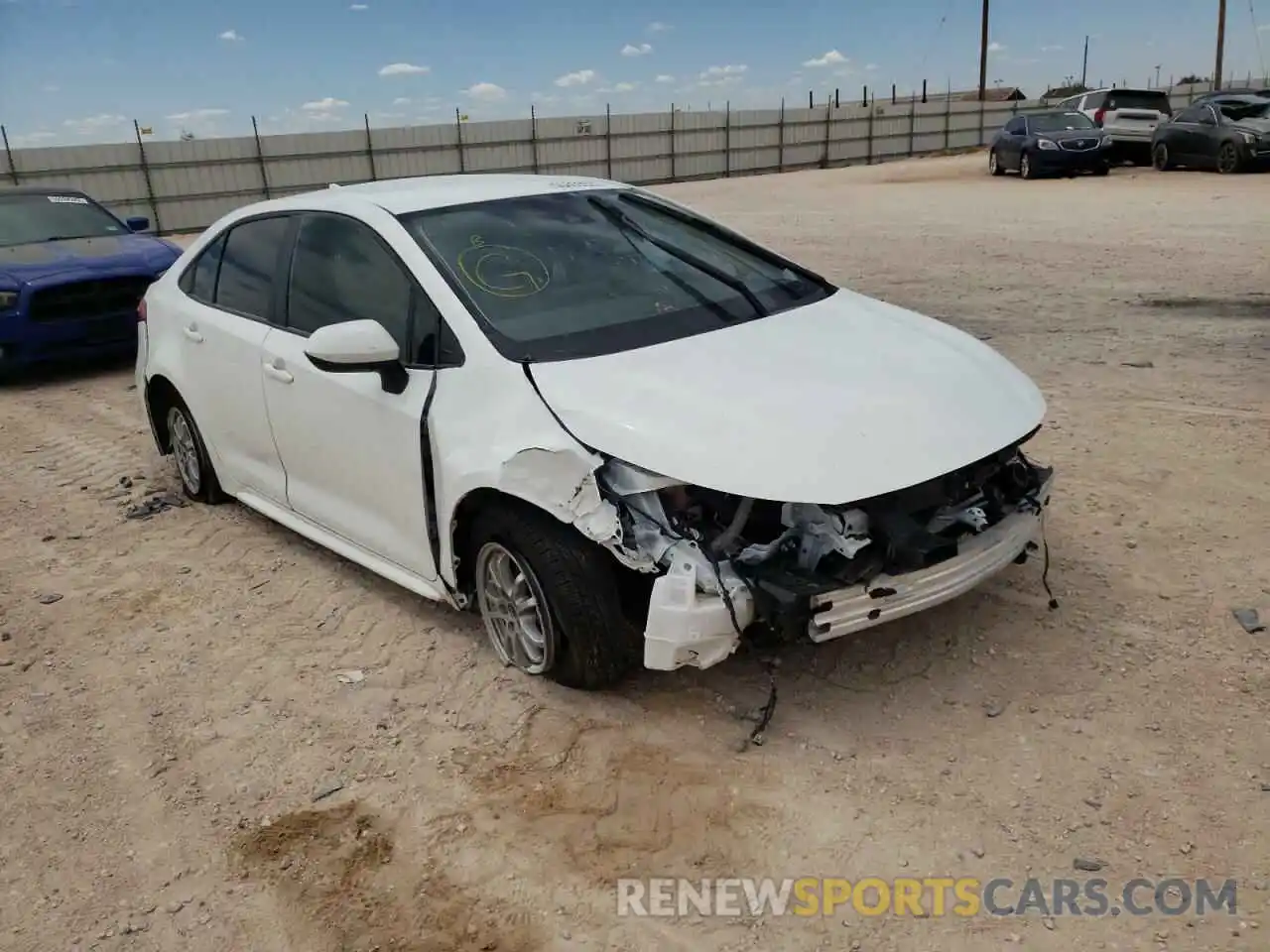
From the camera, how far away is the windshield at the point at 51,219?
9414 millimetres

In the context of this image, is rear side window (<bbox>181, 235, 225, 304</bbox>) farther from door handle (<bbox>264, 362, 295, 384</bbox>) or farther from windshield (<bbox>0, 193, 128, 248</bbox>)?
windshield (<bbox>0, 193, 128, 248</bbox>)

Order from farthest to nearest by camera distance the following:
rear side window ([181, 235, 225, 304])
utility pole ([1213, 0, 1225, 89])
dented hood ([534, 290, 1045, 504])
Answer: utility pole ([1213, 0, 1225, 89])
rear side window ([181, 235, 225, 304])
dented hood ([534, 290, 1045, 504])

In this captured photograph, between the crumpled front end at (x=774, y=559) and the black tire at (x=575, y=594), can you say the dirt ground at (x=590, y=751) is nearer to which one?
the black tire at (x=575, y=594)

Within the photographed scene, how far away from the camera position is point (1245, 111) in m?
20.0

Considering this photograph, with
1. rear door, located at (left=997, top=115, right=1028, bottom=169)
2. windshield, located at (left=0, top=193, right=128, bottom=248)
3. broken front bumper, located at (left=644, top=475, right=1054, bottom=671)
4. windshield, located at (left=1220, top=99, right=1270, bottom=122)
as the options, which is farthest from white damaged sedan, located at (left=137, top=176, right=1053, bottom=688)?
rear door, located at (left=997, top=115, right=1028, bottom=169)

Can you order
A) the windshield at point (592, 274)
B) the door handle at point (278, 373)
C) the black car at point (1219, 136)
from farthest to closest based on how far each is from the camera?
the black car at point (1219, 136), the door handle at point (278, 373), the windshield at point (592, 274)

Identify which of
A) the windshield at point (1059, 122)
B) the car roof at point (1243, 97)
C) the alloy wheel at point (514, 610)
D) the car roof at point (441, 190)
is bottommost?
the alloy wheel at point (514, 610)

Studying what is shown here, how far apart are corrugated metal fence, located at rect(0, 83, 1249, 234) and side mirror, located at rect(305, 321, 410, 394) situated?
Result: 1967 centimetres

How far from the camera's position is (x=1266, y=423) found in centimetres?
564

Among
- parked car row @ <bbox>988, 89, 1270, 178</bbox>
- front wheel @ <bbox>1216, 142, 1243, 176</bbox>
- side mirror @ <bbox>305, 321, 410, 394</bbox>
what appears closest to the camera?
side mirror @ <bbox>305, 321, 410, 394</bbox>

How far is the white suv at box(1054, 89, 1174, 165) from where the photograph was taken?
2283 centimetres

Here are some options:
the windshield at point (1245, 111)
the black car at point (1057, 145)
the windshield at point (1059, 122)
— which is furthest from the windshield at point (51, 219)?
the windshield at point (1245, 111)

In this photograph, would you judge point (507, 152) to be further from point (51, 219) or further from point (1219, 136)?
point (51, 219)

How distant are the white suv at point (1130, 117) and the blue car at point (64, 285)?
67.0ft
